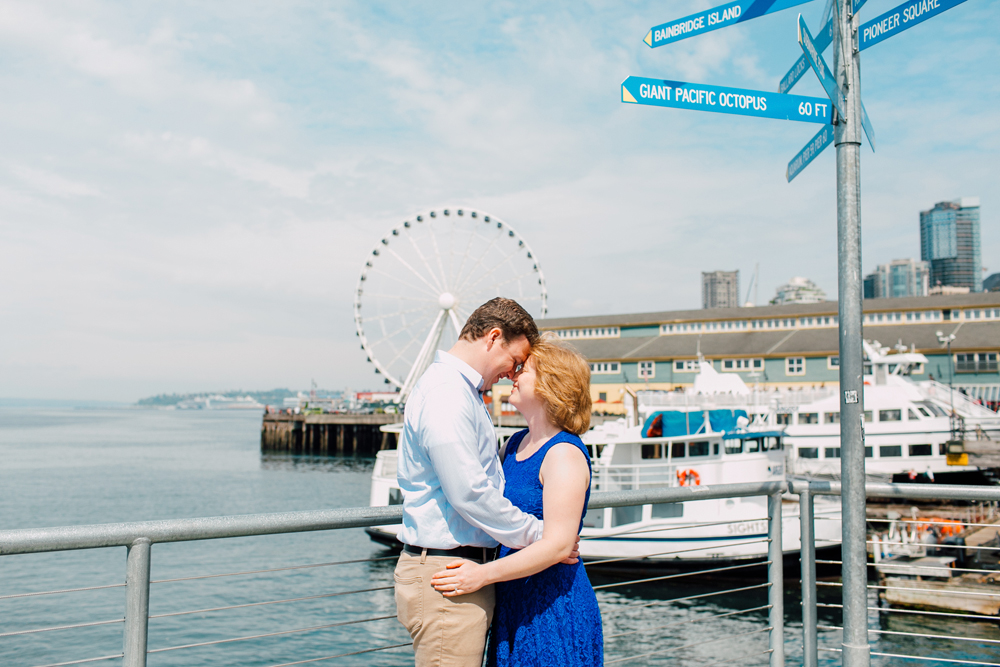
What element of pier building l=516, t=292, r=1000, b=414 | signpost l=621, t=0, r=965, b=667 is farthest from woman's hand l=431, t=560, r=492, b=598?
pier building l=516, t=292, r=1000, b=414

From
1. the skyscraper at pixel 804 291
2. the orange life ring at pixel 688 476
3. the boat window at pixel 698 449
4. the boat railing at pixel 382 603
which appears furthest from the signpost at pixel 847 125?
the skyscraper at pixel 804 291

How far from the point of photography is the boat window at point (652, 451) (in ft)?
70.4

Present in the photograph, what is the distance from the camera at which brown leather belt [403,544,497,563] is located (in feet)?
8.30

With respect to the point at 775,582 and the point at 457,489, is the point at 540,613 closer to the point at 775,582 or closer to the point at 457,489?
the point at 457,489

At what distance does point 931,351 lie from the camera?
2019 inches

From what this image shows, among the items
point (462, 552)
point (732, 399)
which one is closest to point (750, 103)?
point (462, 552)

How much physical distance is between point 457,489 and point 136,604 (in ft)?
4.05

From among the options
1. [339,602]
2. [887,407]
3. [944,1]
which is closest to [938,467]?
[887,407]

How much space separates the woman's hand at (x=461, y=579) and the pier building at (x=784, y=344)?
1986 inches

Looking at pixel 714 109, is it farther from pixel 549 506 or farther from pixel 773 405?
pixel 773 405

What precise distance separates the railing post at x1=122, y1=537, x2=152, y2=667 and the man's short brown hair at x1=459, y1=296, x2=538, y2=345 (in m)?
1.33

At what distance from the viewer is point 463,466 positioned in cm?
232

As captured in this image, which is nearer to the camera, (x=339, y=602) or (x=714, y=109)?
(x=714, y=109)

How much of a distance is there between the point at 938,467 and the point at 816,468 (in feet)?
13.7
